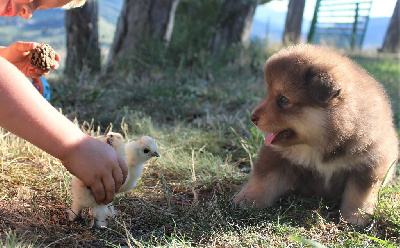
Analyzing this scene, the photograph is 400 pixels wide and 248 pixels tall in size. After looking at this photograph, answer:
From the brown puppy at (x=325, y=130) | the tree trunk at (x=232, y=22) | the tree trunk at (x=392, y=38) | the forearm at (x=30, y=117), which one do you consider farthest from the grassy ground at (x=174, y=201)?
the tree trunk at (x=392, y=38)

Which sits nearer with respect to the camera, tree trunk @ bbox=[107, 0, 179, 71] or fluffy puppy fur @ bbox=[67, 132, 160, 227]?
fluffy puppy fur @ bbox=[67, 132, 160, 227]

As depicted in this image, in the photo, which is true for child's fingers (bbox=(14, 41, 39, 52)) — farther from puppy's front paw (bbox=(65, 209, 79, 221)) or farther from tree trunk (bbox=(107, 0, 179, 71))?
tree trunk (bbox=(107, 0, 179, 71))

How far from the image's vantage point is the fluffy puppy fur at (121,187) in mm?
2182

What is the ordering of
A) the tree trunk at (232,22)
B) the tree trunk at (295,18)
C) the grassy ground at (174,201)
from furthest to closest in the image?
1. the tree trunk at (295,18)
2. the tree trunk at (232,22)
3. the grassy ground at (174,201)

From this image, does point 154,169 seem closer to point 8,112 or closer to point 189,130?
point 189,130

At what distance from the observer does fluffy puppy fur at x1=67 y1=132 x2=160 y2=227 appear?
218 cm

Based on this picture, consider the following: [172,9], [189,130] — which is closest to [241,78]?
[172,9]

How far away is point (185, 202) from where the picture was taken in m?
2.78

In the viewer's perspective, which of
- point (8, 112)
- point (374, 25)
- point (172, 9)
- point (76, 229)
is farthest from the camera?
point (374, 25)

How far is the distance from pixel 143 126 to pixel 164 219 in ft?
6.50

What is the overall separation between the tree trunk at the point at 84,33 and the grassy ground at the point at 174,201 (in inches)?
69.8

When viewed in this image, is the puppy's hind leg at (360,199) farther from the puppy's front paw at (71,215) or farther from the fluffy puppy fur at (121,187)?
the puppy's front paw at (71,215)

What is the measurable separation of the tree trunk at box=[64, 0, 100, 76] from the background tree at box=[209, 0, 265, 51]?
8.64 feet

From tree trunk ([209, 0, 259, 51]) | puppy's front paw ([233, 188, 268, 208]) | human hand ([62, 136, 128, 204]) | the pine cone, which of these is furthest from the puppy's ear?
tree trunk ([209, 0, 259, 51])
